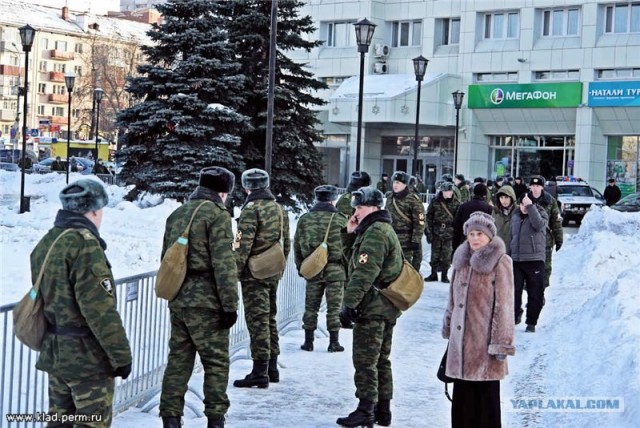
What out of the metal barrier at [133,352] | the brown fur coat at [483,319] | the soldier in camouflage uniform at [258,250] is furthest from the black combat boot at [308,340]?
the brown fur coat at [483,319]

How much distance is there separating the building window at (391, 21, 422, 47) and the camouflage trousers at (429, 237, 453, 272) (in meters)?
37.5

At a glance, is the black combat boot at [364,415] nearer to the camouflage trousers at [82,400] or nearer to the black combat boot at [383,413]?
the black combat boot at [383,413]

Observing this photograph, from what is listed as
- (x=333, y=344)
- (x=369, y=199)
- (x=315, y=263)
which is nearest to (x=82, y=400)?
(x=369, y=199)

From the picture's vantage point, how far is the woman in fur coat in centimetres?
640

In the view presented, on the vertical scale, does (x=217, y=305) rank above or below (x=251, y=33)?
below

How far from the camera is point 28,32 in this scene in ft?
A: 90.2

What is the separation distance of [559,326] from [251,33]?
17.7 m

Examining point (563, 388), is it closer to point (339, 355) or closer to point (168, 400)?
point (339, 355)

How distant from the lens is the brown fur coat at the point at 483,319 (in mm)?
6387

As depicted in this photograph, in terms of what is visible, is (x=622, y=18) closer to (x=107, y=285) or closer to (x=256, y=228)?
(x=256, y=228)

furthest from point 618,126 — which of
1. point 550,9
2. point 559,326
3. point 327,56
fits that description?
point 559,326

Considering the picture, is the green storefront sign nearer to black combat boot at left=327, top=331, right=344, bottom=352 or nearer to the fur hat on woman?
black combat boot at left=327, top=331, right=344, bottom=352

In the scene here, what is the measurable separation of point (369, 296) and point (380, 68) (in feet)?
155

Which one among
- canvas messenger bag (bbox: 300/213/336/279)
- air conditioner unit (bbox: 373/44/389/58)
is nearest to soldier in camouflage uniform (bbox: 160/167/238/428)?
canvas messenger bag (bbox: 300/213/336/279)
